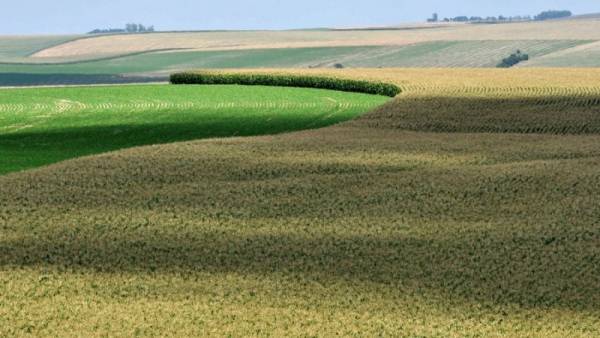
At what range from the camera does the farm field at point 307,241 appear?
1566 cm

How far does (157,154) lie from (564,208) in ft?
36.7

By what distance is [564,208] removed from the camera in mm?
22406

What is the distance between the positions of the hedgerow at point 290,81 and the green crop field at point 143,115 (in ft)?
5.55

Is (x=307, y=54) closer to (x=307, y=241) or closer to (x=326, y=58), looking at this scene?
(x=326, y=58)

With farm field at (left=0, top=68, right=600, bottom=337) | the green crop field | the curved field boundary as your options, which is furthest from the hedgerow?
the curved field boundary

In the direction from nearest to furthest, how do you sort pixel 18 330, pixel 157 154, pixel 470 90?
pixel 18 330
pixel 157 154
pixel 470 90

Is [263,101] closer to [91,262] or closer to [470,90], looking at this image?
[470,90]

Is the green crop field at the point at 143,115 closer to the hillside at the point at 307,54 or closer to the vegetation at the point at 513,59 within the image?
the hillside at the point at 307,54

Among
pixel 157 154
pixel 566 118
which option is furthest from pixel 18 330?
pixel 566 118

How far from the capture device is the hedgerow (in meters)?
60.8

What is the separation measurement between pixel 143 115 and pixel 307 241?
29.1 m

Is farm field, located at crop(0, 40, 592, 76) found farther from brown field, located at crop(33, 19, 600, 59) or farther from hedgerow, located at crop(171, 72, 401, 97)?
hedgerow, located at crop(171, 72, 401, 97)

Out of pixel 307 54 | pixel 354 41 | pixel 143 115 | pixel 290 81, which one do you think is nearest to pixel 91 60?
pixel 307 54

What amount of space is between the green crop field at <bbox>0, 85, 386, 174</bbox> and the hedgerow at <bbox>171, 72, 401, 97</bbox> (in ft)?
5.55
